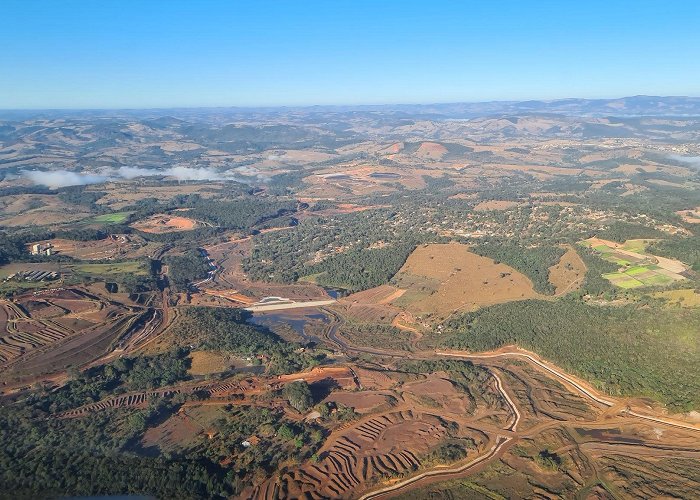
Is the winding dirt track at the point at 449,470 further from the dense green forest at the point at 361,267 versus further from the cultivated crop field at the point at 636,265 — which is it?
the dense green forest at the point at 361,267

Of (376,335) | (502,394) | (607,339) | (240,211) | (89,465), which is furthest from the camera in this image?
(240,211)

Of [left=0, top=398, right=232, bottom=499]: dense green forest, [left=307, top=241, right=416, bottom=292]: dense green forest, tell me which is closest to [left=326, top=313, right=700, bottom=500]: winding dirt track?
[left=307, top=241, right=416, bottom=292]: dense green forest

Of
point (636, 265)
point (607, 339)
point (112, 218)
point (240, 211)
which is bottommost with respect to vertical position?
point (240, 211)

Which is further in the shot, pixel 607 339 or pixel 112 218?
pixel 112 218

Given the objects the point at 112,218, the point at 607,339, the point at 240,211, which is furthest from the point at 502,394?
the point at 112,218

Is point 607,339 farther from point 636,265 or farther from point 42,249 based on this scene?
point 42,249

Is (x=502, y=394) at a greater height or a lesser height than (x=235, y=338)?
lesser

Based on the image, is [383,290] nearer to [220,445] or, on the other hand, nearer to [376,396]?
[376,396]
